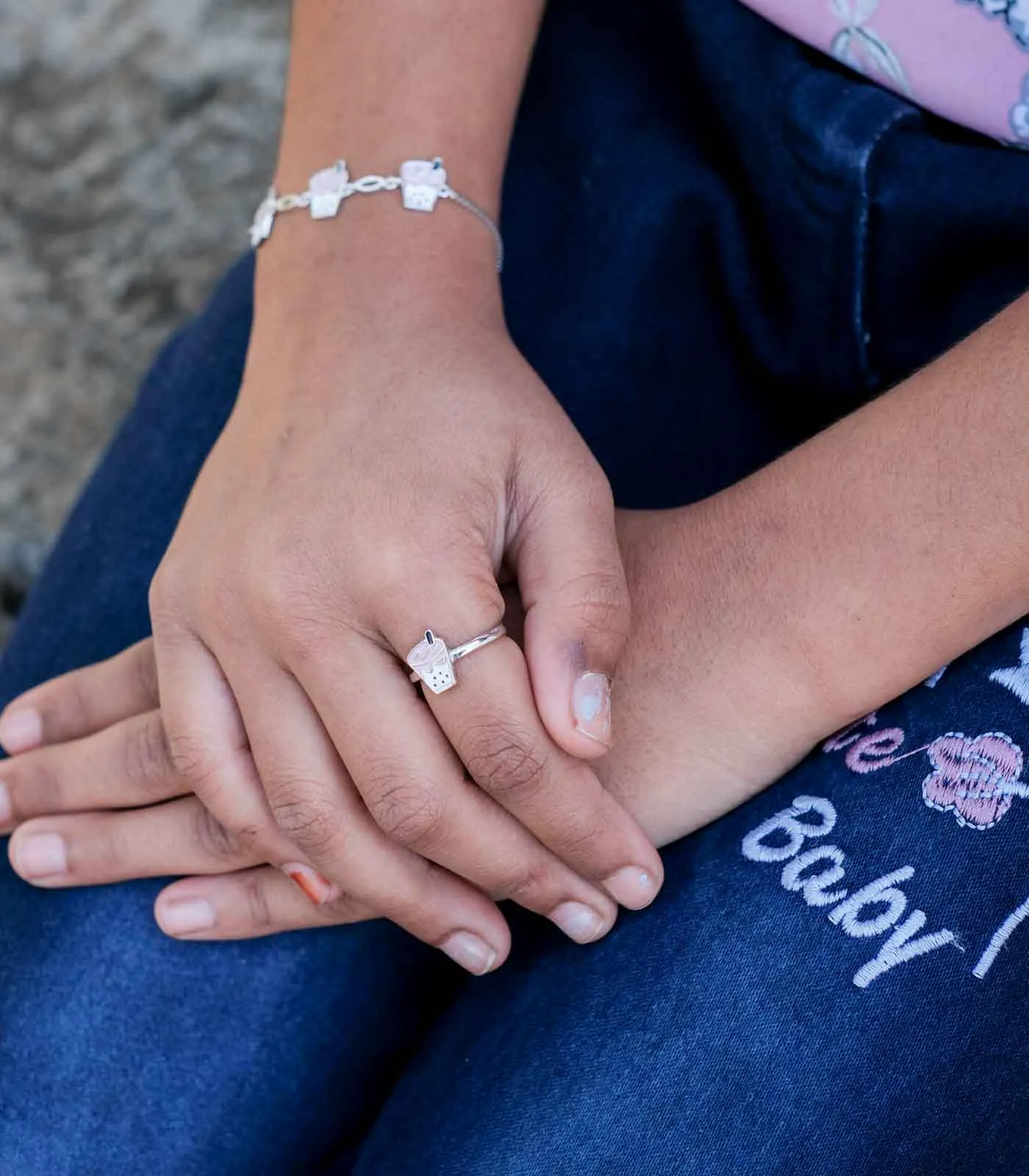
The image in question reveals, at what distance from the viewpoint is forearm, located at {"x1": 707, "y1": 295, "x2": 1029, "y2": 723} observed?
625 mm

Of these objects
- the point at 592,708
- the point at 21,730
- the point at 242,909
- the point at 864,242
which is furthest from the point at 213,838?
the point at 864,242

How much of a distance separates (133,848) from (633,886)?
309mm

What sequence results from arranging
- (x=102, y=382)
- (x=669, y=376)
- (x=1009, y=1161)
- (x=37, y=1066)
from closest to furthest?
1. (x=1009, y=1161)
2. (x=37, y=1066)
3. (x=669, y=376)
4. (x=102, y=382)

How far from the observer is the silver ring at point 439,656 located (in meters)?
0.62

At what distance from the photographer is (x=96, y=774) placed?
782mm

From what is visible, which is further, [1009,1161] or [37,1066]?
[37,1066]

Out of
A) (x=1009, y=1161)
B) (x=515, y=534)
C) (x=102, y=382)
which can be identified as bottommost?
(x=1009, y=1161)

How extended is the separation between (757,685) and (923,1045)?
0.19 m

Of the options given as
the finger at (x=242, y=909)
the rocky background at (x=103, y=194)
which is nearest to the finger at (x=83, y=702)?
the finger at (x=242, y=909)

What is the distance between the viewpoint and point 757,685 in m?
0.66

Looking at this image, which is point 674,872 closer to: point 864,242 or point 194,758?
point 194,758

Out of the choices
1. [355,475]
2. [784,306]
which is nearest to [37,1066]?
[355,475]

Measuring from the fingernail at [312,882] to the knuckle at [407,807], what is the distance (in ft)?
0.29

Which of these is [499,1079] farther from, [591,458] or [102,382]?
[102,382]
